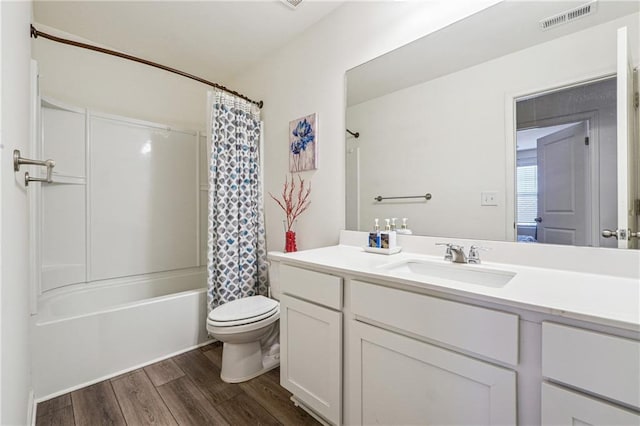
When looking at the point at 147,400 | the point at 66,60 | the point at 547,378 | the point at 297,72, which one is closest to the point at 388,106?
the point at 297,72

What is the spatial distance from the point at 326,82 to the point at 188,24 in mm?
1143

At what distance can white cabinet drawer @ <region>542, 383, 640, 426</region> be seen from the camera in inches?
24.1

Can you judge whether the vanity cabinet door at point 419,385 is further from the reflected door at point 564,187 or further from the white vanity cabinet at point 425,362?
the reflected door at point 564,187

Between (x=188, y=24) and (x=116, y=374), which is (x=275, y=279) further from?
(x=188, y=24)

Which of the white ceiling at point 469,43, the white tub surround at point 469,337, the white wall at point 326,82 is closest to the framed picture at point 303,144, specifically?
the white wall at point 326,82

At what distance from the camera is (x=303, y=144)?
206 centimetres

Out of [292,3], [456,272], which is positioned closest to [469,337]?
[456,272]

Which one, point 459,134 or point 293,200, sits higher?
point 459,134

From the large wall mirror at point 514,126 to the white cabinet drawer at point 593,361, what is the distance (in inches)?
22.3

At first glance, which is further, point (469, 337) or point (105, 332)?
point (105, 332)

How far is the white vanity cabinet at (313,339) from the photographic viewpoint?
46.5 inches

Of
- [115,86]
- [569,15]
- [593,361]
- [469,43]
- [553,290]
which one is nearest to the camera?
[593,361]

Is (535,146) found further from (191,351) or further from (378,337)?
(191,351)

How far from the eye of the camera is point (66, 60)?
2199 mm
